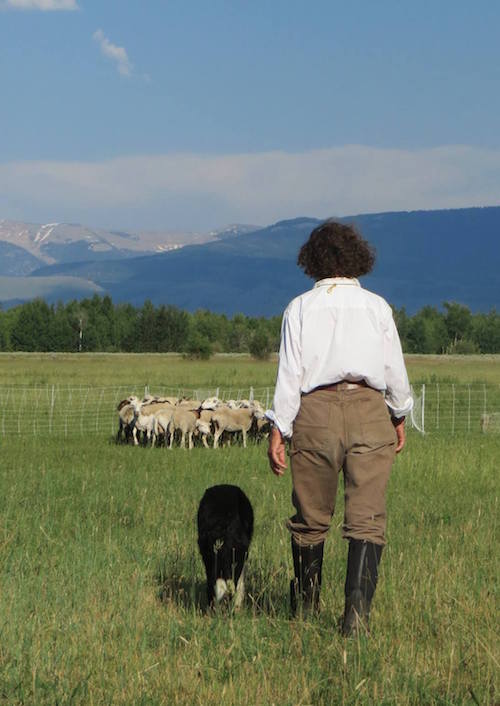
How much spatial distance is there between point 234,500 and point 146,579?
1012 millimetres

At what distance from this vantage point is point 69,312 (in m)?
125

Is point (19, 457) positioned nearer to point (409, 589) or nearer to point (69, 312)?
point (409, 589)

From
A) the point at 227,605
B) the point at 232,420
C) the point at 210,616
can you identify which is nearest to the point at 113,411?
the point at 232,420


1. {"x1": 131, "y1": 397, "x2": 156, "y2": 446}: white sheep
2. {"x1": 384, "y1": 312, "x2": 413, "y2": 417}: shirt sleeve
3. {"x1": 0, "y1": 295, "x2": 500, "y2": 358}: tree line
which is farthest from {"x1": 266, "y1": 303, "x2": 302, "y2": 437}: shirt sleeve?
{"x1": 0, "y1": 295, "x2": 500, "y2": 358}: tree line

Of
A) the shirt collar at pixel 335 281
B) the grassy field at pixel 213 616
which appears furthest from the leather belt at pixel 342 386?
the grassy field at pixel 213 616

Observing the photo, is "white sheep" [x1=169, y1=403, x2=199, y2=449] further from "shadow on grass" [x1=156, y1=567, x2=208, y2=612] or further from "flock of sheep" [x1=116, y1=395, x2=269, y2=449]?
"shadow on grass" [x1=156, y1=567, x2=208, y2=612]

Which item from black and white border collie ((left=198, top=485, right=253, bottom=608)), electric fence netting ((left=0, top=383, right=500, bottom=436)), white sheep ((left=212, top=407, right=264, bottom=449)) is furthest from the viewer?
electric fence netting ((left=0, top=383, right=500, bottom=436))

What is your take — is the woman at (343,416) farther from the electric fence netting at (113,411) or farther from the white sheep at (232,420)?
the electric fence netting at (113,411)

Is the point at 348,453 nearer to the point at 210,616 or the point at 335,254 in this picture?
the point at 335,254

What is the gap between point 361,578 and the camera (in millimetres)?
5016

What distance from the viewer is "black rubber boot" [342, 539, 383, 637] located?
496cm

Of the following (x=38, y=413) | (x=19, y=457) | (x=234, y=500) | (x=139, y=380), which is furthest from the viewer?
(x=139, y=380)

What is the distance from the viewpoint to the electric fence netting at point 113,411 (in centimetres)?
2381

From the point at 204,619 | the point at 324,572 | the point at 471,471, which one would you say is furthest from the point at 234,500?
the point at 471,471
